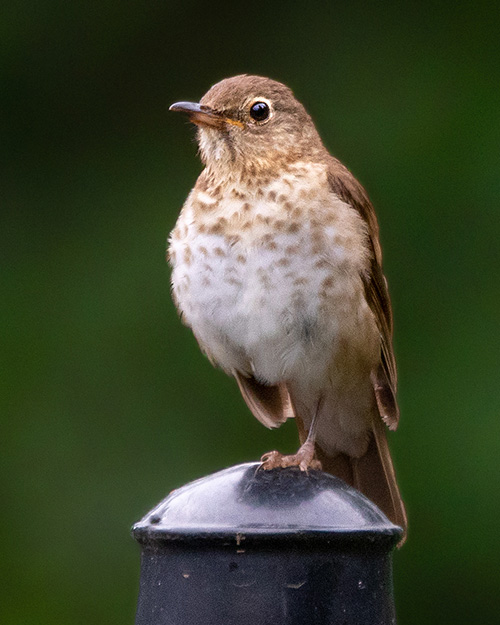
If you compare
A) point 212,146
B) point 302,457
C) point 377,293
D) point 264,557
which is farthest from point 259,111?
point 264,557

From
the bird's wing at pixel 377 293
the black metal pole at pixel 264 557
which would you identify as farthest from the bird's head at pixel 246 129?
the black metal pole at pixel 264 557

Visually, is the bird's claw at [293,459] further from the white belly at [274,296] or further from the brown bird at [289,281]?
the white belly at [274,296]

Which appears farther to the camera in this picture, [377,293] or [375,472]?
[375,472]

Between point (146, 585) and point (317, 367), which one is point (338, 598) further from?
point (317, 367)

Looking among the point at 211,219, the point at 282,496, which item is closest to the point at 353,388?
the point at 211,219

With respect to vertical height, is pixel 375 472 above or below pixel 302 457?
below

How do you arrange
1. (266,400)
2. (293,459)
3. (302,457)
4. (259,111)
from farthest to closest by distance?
(266,400)
(259,111)
(302,457)
(293,459)

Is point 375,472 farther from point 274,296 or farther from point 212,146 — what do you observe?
point 212,146

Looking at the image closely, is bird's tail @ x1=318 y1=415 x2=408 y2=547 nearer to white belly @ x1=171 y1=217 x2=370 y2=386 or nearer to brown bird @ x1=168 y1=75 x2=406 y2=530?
brown bird @ x1=168 y1=75 x2=406 y2=530
